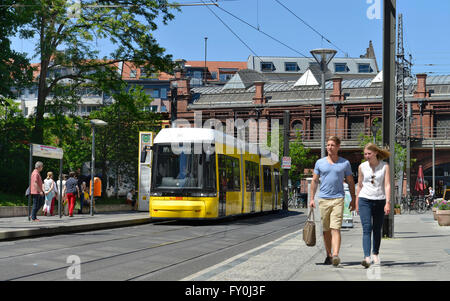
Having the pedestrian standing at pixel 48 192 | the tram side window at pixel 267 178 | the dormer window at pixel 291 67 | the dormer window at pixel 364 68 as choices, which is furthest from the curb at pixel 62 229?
the dormer window at pixel 291 67

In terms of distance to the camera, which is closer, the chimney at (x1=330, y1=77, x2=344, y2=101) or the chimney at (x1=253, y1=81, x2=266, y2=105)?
the chimney at (x1=330, y1=77, x2=344, y2=101)

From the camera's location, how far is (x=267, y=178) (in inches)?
1256

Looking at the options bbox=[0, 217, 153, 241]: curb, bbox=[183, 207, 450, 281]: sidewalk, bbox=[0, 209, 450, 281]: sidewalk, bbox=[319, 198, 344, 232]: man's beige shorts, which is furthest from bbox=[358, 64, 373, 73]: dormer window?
bbox=[319, 198, 344, 232]: man's beige shorts

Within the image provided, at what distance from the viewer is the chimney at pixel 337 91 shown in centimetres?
6919

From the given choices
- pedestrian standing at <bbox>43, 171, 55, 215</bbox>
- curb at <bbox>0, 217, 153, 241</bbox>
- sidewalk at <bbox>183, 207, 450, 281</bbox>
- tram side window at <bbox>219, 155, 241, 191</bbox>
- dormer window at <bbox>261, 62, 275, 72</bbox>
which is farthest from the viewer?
dormer window at <bbox>261, 62, 275, 72</bbox>

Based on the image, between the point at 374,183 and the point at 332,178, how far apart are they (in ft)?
1.88

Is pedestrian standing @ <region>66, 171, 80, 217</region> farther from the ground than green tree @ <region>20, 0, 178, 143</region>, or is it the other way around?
green tree @ <region>20, 0, 178, 143</region>

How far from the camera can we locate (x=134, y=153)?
48.1 meters

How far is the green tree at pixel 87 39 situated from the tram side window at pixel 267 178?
6.79m

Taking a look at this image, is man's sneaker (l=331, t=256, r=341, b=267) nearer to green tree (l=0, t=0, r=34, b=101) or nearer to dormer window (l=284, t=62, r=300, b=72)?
green tree (l=0, t=0, r=34, b=101)

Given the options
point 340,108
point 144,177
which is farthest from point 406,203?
point 340,108

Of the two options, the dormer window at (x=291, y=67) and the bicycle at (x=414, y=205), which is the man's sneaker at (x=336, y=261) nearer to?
the bicycle at (x=414, y=205)

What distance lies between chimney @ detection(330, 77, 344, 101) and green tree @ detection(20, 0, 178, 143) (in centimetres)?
3814
